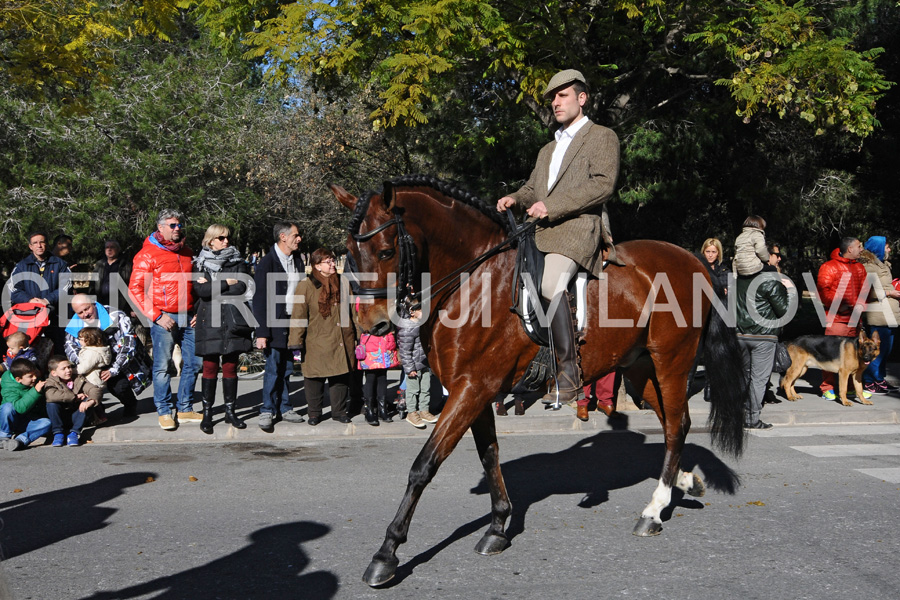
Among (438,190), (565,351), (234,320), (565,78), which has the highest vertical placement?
(565,78)

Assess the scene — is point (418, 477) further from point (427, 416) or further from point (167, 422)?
point (167, 422)

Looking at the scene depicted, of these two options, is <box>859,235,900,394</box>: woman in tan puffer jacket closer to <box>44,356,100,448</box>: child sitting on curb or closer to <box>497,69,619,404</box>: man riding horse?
<box>497,69,619,404</box>: man riding horse

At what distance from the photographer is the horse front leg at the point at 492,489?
5438 mm

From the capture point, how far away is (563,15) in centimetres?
1234

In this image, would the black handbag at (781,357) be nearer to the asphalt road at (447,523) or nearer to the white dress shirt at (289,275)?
the asphalt road at (447,523)

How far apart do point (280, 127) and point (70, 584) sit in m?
23.7

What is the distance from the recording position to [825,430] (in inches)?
392

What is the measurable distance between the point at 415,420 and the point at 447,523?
396 cm

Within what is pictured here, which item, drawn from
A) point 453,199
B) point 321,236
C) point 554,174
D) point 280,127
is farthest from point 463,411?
point 321,236

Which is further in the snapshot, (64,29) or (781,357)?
(64,29)

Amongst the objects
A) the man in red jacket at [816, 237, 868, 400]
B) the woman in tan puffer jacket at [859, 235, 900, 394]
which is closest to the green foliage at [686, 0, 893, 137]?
the man in red jacket at [816, 237, 868, 400]

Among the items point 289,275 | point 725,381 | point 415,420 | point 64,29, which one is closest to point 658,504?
point 725,381

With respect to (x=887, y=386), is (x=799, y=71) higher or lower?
higher

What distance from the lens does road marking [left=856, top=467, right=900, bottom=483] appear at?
7.25 m
